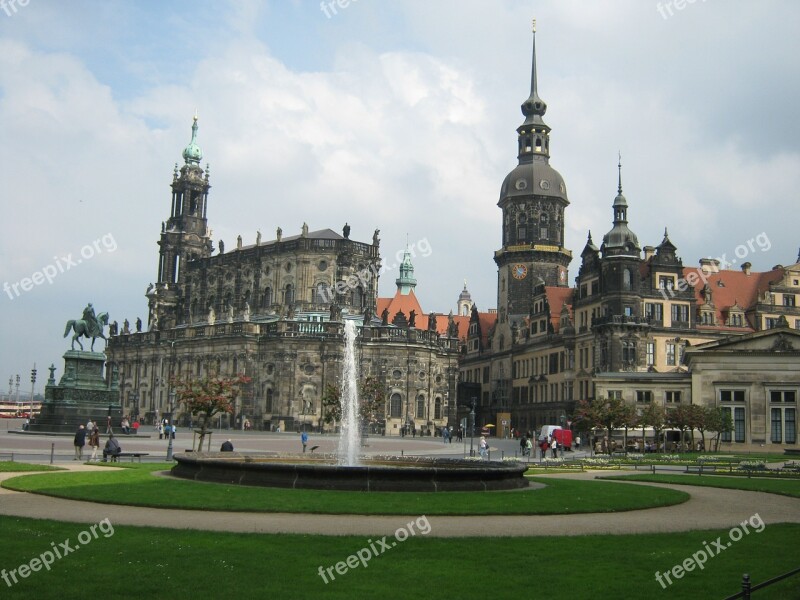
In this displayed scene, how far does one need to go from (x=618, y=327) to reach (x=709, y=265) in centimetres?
1858

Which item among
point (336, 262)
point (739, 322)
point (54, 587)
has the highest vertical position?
point (336, 262)

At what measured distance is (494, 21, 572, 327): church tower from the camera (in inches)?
4208

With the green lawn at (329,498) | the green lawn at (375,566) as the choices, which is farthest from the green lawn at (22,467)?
the green lawn at (375,566)

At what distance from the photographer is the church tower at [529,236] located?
351 ft

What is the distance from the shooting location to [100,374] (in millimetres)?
64000

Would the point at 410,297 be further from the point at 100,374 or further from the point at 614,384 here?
the point at 100,374

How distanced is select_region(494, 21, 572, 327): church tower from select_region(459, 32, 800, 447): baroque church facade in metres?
0.14

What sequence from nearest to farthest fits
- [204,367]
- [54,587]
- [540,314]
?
[54,587], [540,314], [204,367]

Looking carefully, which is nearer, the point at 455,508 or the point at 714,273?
the point at 455,508

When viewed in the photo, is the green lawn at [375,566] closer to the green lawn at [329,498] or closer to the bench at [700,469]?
the green lawn at [329,498]

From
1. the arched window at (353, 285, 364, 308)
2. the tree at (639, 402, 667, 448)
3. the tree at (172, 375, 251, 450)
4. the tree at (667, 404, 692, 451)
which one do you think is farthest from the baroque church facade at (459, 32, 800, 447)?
the tree at (172, 375, 251, 450)

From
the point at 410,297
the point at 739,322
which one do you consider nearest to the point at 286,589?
the point at 739,322

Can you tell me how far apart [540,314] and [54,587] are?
87.9 metres

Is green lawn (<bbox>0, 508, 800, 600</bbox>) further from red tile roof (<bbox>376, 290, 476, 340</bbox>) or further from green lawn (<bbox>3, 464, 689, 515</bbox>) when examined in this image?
red tile roof (<bbox>376, 290, 476, 340</bbox>)
